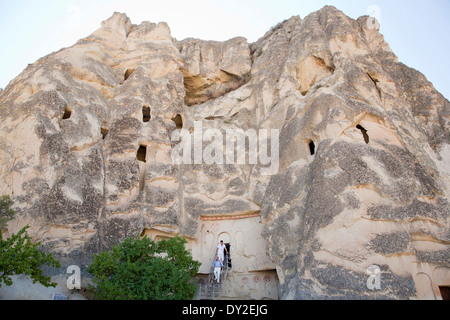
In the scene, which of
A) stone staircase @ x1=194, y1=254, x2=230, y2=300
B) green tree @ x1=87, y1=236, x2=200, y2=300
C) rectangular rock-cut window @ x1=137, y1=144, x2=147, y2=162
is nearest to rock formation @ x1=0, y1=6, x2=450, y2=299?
rectangular rock-cut window @ x1=137, y1=144, x2=147, y2=162

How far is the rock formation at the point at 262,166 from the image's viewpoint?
8.74 meters

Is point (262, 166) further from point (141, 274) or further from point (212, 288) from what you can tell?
point (141, 274)

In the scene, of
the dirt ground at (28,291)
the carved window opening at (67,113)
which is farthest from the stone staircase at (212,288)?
the carved window opening at (67,113)

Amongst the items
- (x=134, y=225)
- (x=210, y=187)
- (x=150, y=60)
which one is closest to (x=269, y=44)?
(x=150, y=60)

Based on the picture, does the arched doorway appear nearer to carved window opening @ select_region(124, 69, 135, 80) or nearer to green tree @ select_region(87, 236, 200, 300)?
green tree @ select_region(87, 236, 200, 300)

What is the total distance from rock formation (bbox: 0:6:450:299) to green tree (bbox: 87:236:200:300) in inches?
81.9

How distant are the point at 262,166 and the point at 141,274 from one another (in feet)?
20.9

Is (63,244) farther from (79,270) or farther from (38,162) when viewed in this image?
(38,162)

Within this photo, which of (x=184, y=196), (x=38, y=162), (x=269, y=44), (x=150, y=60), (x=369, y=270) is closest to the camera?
(x=369, y=270)

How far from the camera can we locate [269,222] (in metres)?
11.2

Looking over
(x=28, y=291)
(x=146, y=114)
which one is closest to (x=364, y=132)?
(x=146, y=114)

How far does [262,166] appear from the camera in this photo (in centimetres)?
1295
